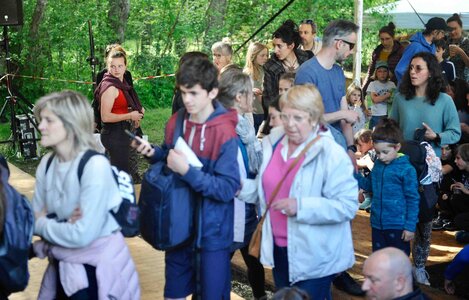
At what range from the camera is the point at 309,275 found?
375cm

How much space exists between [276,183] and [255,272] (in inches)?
54.9

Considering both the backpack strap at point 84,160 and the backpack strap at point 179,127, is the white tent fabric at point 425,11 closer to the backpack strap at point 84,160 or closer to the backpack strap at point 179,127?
Result: the backpack strap at point 179,127

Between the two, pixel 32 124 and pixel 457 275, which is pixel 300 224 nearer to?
pixel 457 275

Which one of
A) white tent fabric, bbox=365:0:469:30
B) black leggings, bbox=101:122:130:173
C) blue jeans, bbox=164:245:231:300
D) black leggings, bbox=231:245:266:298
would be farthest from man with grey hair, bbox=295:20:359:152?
white tent fabric, bbox=365:0:469:30

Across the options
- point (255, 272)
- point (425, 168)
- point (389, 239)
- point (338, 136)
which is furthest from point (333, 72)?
point (255, 272)

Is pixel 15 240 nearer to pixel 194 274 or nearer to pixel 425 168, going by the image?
pixel 194 274

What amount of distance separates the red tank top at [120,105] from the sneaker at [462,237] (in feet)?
10.5

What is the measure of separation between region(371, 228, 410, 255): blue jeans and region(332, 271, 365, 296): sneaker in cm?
32

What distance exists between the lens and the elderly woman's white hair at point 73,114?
3.44 meters

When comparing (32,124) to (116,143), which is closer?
(116,143)

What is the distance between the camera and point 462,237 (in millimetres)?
6789

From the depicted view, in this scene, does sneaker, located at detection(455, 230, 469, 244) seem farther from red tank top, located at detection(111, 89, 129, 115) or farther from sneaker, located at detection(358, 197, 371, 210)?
red tank top, located at detection(111, 89, 129, 115)

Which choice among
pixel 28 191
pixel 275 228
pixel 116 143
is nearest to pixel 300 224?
pixel 275 228

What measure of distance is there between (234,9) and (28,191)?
1026cm
